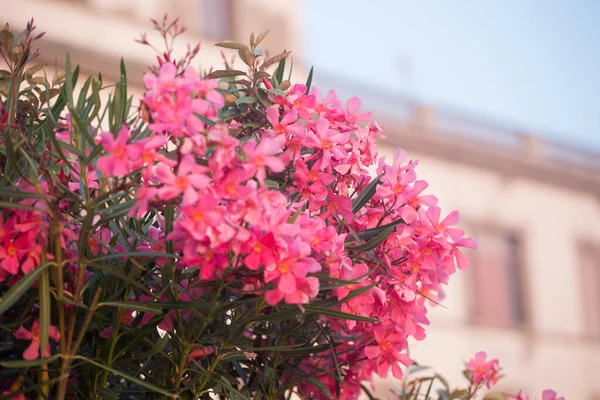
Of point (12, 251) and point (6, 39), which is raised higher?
point (6, 39)

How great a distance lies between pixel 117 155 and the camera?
883 mm

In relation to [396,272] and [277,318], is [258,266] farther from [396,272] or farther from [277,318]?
[396,272]

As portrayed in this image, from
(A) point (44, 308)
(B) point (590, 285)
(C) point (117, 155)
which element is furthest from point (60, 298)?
(B) point (590, 285)

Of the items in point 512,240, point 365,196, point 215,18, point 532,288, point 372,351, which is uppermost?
point 215,18

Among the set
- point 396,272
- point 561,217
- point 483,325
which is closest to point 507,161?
point 561,217

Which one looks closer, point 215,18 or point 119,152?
point 119,152

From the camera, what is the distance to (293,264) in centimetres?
91

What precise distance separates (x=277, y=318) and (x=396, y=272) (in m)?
0.18

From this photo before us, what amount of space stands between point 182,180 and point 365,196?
38 cm

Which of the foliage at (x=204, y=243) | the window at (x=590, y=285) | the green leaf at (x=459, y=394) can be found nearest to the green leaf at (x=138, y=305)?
the foliage at (x=204, y=243)

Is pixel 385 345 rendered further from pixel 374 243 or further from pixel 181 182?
pixel 181 182

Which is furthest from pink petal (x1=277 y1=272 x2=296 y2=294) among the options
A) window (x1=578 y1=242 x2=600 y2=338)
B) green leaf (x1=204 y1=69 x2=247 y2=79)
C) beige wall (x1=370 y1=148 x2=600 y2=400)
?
window (x1=578 y1=242 x2=600 y2=338)

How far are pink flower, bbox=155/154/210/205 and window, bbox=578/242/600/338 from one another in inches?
461

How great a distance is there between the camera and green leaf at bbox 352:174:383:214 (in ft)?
3.89
